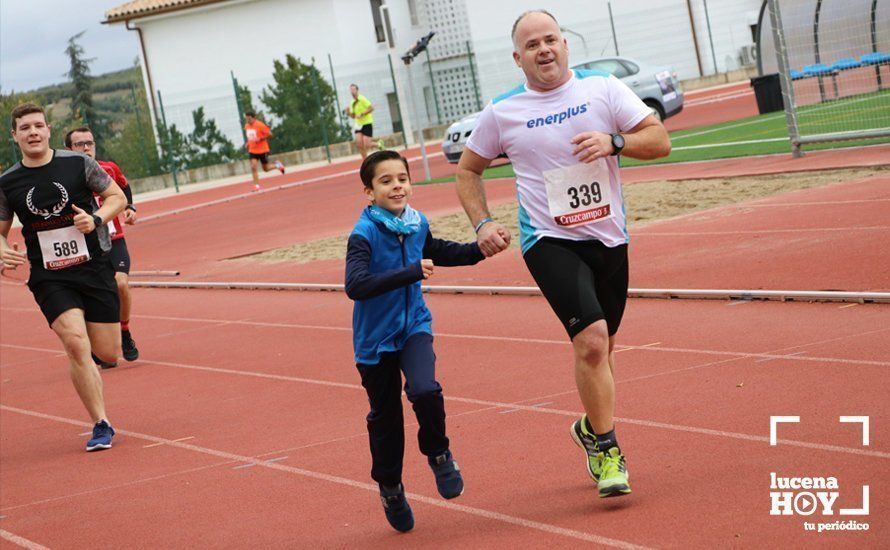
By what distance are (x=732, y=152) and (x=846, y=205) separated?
7.97 metres

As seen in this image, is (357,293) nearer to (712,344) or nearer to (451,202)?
(712,344)

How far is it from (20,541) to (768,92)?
23912 millimetres

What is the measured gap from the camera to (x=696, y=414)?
267 inches

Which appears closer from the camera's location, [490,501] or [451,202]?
[490,501]

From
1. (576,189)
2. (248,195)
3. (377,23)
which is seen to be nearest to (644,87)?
(248,195)

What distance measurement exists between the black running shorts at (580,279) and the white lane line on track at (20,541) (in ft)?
8.89

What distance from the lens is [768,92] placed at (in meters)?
28.1

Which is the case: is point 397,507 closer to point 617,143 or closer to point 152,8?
point 617,143

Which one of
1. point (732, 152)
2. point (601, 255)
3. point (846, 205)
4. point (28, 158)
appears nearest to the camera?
point (601, 255)

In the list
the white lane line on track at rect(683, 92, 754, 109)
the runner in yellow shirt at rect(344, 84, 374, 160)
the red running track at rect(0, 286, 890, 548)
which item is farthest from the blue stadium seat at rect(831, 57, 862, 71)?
the white lane line on track at rect(683, 92, 754, 109)

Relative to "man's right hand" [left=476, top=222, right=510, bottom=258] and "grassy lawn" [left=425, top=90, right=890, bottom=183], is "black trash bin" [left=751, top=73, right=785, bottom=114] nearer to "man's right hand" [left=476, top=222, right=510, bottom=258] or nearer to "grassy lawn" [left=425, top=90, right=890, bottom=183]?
"grassy lawn" [left=425, top=90, right=890, bottom=183]

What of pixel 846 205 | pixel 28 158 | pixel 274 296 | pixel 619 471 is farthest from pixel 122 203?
pixel 846 205

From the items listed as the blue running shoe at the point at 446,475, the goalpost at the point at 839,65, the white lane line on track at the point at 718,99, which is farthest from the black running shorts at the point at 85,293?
the white lane line on track at the point at 718,99

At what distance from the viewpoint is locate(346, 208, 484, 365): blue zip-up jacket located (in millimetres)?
5488
